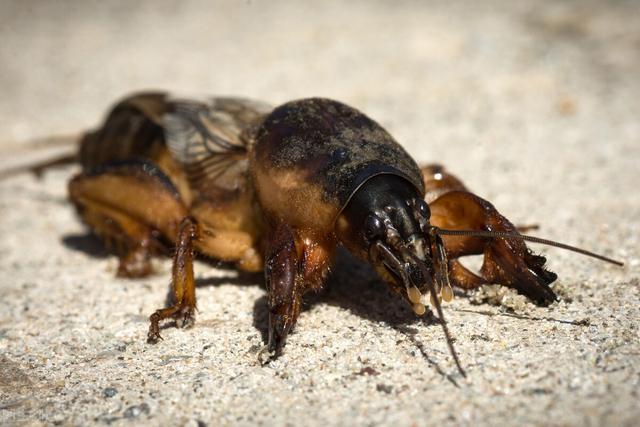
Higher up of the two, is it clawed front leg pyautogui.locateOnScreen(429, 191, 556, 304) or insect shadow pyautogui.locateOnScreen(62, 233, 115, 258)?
clawed front leg pyautogui.locateOnScreen(429, 191, 556, 304)

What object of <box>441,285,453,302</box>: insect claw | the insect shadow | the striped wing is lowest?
the insect shadow

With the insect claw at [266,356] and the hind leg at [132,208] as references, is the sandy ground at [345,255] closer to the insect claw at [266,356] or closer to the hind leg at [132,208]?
the insect claw at [266,356]

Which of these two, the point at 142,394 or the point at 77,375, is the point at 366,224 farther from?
the point at 77,375

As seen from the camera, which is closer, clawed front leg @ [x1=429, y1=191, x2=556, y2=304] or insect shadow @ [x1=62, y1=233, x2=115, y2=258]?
clawed front leg @ [x1=429, y1=191, x2=556, y2=304]

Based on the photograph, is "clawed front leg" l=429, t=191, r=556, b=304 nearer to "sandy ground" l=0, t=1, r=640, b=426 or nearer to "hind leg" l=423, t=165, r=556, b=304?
"hind leg" l=423, t=165, r=556, b=304

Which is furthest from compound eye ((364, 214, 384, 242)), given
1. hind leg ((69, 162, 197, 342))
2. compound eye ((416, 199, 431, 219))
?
hind leg ((69, 162, 197, 342))

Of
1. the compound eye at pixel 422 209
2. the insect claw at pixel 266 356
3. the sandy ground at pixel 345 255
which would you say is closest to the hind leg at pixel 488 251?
the sandy ground at pixel 345 255

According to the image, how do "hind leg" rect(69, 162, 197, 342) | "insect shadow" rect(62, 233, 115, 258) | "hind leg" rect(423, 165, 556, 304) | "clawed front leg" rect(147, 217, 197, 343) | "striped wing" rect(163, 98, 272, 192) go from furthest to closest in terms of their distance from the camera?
"insect shadow" rect(62, 233, 115, 258) → "hind leg" rect(69, 162, 197, 342) → "striped wing" rect(163, 98, 272, 192) → "clawed front leg" rect(147, 217, 197, 343) → "hind leg" rect(423, 165, 556, 304)
